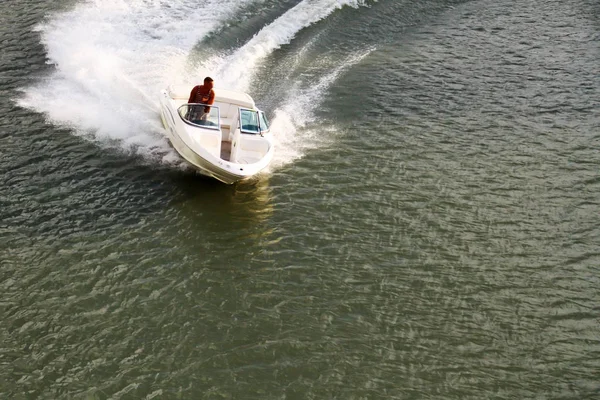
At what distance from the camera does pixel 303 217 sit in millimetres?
17219

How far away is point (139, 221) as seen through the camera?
16.4 m

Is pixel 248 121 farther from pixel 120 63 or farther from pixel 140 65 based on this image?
pixel 120 63

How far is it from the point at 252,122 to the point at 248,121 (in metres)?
0.12

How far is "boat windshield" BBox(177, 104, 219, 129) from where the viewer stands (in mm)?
18812

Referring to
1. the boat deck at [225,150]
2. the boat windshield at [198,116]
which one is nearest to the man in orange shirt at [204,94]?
the boat windshield at [198,116]

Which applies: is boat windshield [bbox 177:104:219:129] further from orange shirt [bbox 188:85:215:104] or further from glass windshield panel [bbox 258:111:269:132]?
glass windshield panel [bbox 258:111:269:132]

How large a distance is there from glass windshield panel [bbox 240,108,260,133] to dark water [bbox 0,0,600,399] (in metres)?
1.28

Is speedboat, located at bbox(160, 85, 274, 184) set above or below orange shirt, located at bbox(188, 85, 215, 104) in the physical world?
below

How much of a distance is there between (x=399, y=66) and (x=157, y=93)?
918 cm

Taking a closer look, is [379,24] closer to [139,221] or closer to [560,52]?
[560,52]

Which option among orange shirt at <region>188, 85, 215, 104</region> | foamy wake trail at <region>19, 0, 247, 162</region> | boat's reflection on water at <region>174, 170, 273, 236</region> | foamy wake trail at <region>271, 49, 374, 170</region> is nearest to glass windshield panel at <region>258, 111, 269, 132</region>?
foamy wake trail at <region>271, 49, 374, 170</region>

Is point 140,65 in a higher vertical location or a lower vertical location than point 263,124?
higher

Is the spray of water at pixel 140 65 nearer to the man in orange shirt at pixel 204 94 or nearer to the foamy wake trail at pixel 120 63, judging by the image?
the foamy wake trail at pixel 120 63

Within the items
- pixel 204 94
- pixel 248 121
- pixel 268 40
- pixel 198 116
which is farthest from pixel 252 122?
pixel 268 40
